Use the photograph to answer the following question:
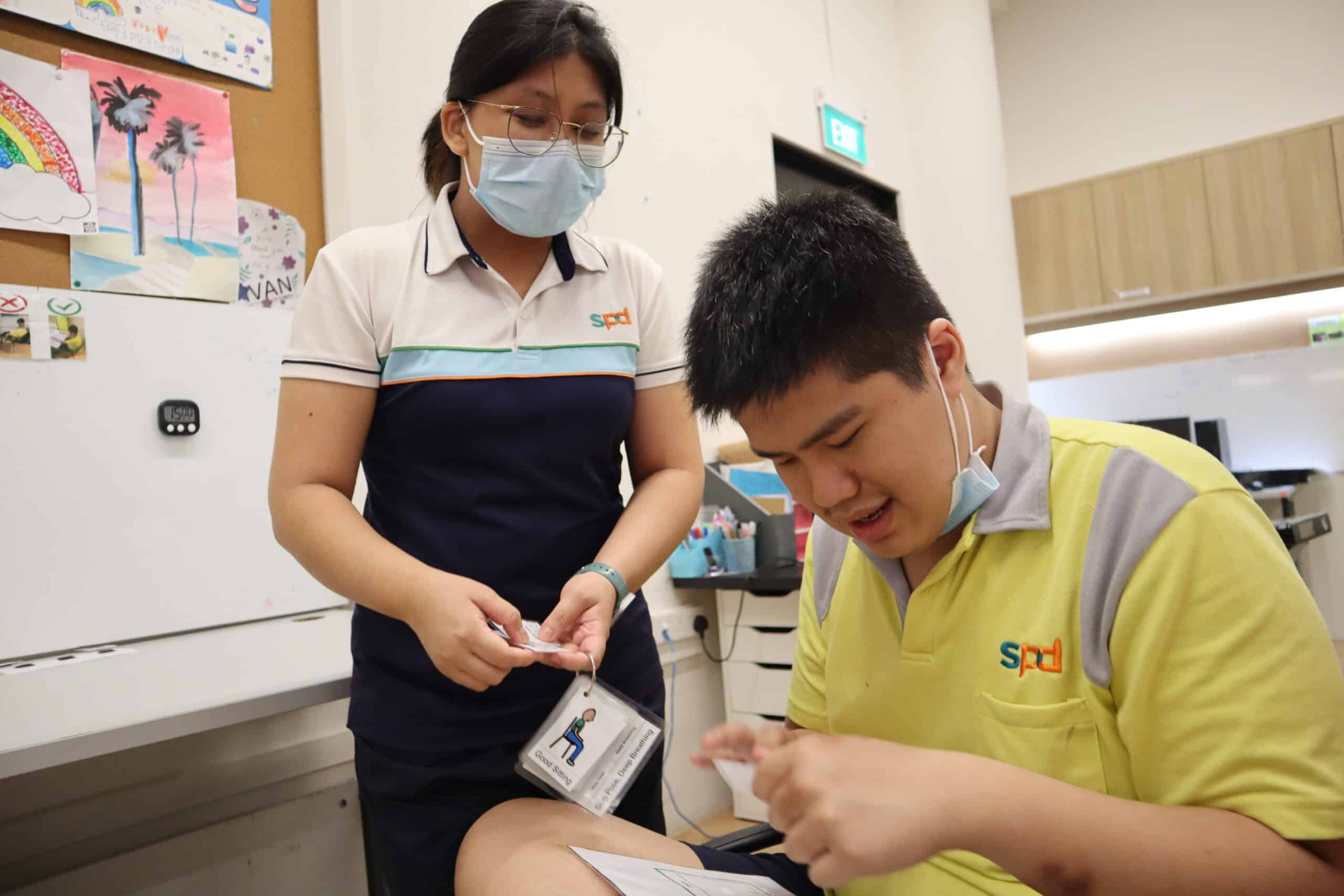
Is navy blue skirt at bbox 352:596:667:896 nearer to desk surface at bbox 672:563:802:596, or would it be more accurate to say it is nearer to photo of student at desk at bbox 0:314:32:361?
photo of student at desk at bbox 0:314:32:361

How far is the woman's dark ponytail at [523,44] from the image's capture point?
1000 mm

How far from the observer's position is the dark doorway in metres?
3.32

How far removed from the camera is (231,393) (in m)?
1.58

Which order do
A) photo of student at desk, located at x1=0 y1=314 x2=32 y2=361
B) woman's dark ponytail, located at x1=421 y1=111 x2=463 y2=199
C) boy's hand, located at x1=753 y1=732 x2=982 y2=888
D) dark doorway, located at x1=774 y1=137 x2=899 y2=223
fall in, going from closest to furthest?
1. boy's hand, located at x1=753 y1=732 x2=982 y2=888
2. woman's dark ponytail, located at x1=421 y1=111 x2=463 y2=199
3. photo of student at desk, located at x1=0 y1=314 x2=32 y2=361
4. dark doorway, located at x1=774 y1=137 x2=899 y2=223

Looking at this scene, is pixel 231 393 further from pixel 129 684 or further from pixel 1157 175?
pixel 1157 175

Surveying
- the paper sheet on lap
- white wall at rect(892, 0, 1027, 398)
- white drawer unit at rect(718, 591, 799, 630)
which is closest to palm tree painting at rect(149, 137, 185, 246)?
the paper sheet on lap

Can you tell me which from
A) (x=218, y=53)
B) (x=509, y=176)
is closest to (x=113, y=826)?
(x=509, y=176)

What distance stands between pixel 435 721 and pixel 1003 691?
0.58 metres

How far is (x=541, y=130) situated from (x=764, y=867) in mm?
868

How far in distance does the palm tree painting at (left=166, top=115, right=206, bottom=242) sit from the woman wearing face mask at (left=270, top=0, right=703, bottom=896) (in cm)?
70

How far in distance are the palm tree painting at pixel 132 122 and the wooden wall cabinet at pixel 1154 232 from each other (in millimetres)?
4778

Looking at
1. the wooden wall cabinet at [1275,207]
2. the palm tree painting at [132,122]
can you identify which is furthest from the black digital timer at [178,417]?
the wooden wall cabinet at [1275,207]

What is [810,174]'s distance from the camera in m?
3.54

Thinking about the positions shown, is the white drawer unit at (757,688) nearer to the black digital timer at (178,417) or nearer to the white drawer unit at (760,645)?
the white drawer unit at (760,645)
